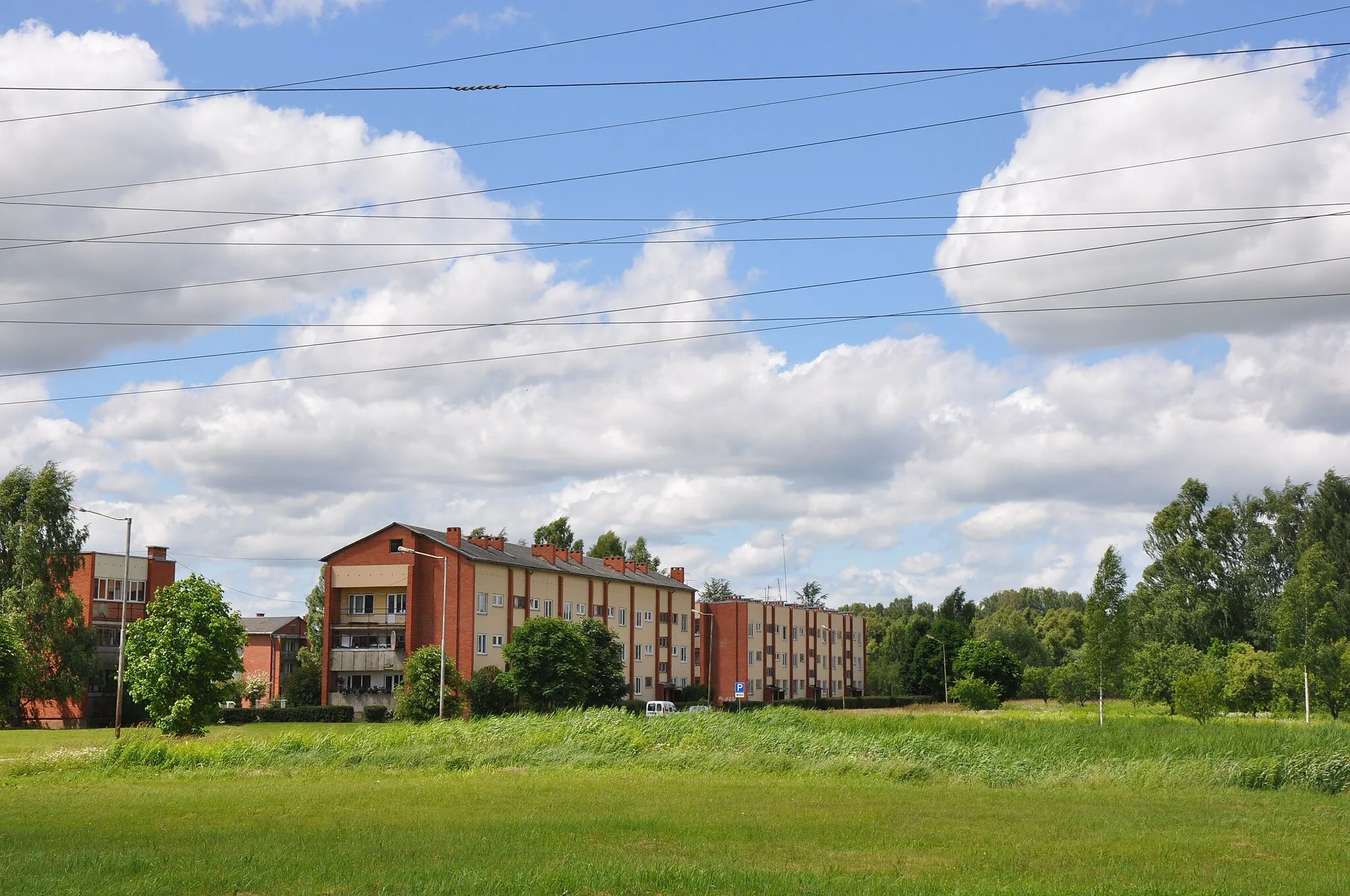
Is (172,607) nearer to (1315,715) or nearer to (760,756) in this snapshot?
(760,756)

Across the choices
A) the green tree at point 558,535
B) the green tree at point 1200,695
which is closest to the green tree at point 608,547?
the green tree at point 558,535

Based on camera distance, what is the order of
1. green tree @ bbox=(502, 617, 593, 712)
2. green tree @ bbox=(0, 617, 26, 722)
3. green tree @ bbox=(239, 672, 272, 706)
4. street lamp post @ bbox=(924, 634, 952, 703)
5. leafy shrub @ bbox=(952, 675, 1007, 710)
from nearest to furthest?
green tree @ bbox=(0, 617, 26, 722)
green tree @ bbox=(502, 617, 593, 712)
green tree @ bbox=(239, 672, 272, 706)
leafy shrub @ bbox=(952, 675, 1007, 710)
street lamp post @ bbox=(924, 634, 952, 703)

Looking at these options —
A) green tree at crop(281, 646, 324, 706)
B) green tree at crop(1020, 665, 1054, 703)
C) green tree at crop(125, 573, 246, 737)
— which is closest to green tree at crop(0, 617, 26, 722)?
green tree at crop(125, 573, 246, 737)

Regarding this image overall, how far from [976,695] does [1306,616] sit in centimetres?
3548

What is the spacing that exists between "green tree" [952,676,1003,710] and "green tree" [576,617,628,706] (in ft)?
113

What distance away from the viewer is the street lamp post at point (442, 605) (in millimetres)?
72375

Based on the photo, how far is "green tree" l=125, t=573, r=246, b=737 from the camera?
2098 inches

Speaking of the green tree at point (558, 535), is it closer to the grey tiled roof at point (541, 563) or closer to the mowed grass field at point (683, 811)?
the grey tiled roof at point (541, 563)

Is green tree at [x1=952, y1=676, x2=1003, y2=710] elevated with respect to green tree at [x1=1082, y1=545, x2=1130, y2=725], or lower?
lower

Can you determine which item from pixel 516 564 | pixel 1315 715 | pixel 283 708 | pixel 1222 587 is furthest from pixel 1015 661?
pixel 283 708

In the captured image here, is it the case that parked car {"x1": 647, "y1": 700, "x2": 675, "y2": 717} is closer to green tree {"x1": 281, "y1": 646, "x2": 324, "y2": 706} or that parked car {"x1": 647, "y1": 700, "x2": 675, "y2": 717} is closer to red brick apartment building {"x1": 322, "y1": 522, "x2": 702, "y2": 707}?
red brick apartment building {"x1": 322, "y1": 522, "x2": 702, "y2": 707}

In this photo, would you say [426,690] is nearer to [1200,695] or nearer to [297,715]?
[297,715]

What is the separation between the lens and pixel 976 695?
107m

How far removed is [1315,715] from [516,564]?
5426 cm
